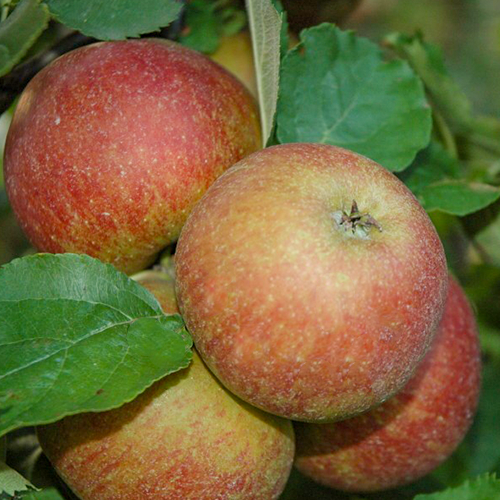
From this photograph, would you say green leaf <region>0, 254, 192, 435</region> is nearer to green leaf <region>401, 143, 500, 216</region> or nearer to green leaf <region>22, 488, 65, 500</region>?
green leaf <region>22, 488, 65, 500</region>

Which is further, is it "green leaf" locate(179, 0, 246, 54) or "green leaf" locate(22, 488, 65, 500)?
"green leaf" locate(179, 0, 246, 54)

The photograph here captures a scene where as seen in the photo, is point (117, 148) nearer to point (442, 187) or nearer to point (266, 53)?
point (266, 53)

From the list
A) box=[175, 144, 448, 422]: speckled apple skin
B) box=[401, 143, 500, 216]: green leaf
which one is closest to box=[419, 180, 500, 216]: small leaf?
box=[401, 143, 500, 216]: green leaf

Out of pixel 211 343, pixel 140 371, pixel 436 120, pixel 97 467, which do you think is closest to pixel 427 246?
pixel 211 343

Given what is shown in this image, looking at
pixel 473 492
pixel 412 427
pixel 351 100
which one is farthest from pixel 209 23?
pixel 473 492

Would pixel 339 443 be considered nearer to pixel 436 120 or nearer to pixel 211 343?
pixel 211 343
